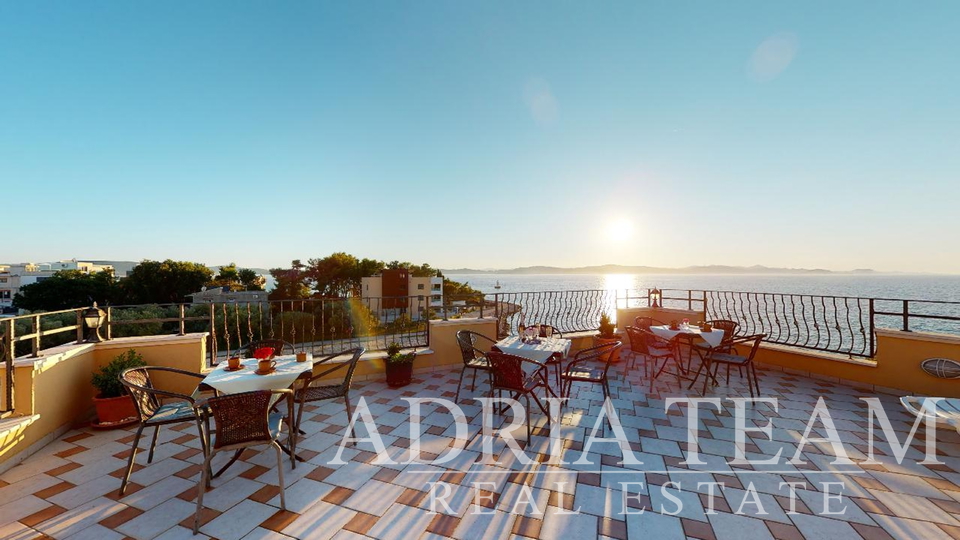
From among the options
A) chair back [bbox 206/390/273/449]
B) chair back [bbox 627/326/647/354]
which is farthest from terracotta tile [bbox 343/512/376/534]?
chair back [bbox 627/326/647/354]

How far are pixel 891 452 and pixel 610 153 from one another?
303 inches

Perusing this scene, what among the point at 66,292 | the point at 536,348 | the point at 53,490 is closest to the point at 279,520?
the point at 53,490

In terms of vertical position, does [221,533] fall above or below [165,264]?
below

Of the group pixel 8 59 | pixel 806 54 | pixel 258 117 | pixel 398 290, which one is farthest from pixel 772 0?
pixel 398 290

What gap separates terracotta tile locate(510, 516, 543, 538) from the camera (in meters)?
1.88

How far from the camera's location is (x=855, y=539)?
1.81 metres

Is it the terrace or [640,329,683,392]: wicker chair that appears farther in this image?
[640,329,683,392]: wicker chair

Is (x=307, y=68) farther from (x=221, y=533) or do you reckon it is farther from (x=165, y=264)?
(x=165, y=264)

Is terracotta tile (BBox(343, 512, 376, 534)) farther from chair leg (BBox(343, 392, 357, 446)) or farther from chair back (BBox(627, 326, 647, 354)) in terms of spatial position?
chair back (BBox(627, 326, 647, 354))

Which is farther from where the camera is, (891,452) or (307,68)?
(307,68)

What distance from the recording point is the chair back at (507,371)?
10.2 ft

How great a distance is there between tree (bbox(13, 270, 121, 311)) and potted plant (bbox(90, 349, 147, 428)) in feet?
131

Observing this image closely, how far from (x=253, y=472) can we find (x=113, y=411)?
1.96 meters

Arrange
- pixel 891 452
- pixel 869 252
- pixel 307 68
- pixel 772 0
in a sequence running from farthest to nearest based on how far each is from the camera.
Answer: pixel 869 252, pixel 307 68, pixel 772 0, pixel 891 452
